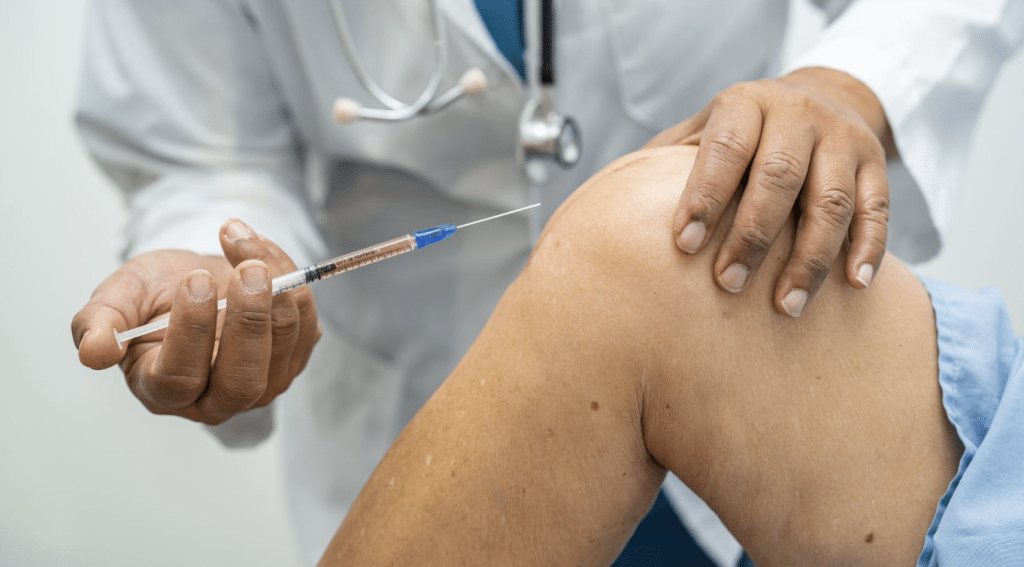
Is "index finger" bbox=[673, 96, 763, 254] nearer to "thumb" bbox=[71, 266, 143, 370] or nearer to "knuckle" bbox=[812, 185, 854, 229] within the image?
"knuckle" bbox=[812, 185, 854, 229]

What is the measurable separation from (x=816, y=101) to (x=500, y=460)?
1.31 ft

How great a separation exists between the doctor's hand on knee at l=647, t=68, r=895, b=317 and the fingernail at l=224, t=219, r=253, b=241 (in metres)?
0.38

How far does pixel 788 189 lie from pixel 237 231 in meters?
0.46

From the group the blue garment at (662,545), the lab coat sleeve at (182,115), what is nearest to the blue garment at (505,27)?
the lab coat sleeve at (182,115)

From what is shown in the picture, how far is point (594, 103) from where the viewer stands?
1038mm

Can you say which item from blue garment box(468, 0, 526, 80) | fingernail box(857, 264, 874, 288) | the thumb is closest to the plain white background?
blue garment box(468, 0, 526, 80)

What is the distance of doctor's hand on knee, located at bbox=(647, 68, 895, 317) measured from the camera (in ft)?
1.74

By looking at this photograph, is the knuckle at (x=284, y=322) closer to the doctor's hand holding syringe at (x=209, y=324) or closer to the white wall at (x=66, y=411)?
the doctor's hand holding syringe at (x=209, y=324)

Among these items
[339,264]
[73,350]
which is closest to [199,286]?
[339,264]

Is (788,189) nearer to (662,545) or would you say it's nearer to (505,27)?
(505,27)

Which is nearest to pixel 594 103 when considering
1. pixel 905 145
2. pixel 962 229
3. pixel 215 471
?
pixel 905 145

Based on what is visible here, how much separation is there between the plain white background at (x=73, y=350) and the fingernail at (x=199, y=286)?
118 centimetres

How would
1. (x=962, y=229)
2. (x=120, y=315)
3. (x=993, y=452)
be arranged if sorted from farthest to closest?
(x=962, y=229) < (x=120, y=315) < (x=993, y=452)

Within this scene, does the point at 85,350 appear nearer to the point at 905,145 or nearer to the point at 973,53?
the point at 905,145
